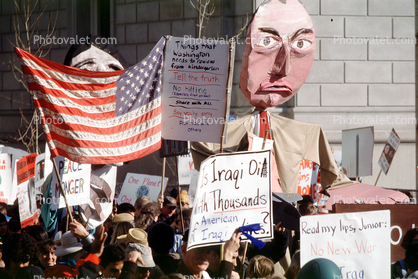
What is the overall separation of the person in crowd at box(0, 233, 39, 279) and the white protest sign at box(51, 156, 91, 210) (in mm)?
1900

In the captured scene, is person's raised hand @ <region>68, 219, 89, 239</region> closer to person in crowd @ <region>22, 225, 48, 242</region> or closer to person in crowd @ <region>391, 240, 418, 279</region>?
person in crowd @ <region>22, 225, 48, 242</region>

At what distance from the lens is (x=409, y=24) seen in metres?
11.5

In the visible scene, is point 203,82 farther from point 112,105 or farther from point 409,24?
point 409,24

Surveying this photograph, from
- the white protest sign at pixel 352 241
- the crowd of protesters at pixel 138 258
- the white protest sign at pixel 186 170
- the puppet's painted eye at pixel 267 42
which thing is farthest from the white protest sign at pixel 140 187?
the white protest sign at pixel 352 241

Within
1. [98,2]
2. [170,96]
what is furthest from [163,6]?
[170,96]

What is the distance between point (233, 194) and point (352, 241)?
98cm

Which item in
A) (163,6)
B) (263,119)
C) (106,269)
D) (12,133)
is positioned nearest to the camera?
(106,269)

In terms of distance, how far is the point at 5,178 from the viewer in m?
8.19

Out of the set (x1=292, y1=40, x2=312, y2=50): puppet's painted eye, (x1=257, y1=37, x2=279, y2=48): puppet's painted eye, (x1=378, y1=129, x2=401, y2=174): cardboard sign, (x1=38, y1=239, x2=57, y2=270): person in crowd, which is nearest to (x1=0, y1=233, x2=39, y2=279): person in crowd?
(x1=38, y1=239, x2=57, y2=270): person in crowd

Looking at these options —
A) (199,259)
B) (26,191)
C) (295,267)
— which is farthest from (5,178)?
(295,267)

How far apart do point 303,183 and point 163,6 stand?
22.1 ft

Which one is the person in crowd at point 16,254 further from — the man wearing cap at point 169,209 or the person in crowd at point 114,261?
the man wearing cap at point 169,209

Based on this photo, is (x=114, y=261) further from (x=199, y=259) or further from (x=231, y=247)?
(x=231, y=247)

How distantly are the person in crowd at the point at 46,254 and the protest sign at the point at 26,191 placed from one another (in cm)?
190
